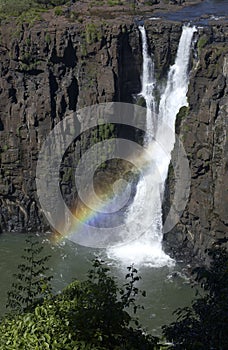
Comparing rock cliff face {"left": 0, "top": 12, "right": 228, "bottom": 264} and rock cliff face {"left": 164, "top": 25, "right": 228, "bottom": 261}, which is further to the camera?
rock cliff face {"left": 0, "top": 12, "right": 228, "bottom": 264}

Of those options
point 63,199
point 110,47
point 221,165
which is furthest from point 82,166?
point 221,165

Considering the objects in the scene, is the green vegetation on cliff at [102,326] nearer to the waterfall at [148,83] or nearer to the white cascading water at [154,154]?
the white cascading water at [154,154]

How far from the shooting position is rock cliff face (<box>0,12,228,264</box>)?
28.2m

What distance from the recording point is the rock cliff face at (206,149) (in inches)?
1048

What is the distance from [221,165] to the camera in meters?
26.7

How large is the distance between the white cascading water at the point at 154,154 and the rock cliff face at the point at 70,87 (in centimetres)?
60

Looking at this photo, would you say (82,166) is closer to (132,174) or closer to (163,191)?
(132,174)

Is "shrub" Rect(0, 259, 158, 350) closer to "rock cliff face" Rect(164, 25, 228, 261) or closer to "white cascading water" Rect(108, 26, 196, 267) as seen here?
"rock cliff face" Rect(164, 25, 228, 261)

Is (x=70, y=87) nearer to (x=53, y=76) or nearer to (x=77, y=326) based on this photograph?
(x=53, y=76)

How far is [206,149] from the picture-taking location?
27375 mm

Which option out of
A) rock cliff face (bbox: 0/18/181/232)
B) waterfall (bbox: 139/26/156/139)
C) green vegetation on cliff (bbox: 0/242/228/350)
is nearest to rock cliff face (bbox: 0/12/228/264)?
rock cliff face (bbox: 0/18/181/232)

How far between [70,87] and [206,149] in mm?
8975

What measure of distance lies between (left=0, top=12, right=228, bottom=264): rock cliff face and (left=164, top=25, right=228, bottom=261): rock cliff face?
2.2 inches

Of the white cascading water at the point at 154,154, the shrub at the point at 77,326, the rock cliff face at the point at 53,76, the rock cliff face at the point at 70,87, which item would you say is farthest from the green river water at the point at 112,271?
the shrub at the point at 77,326
